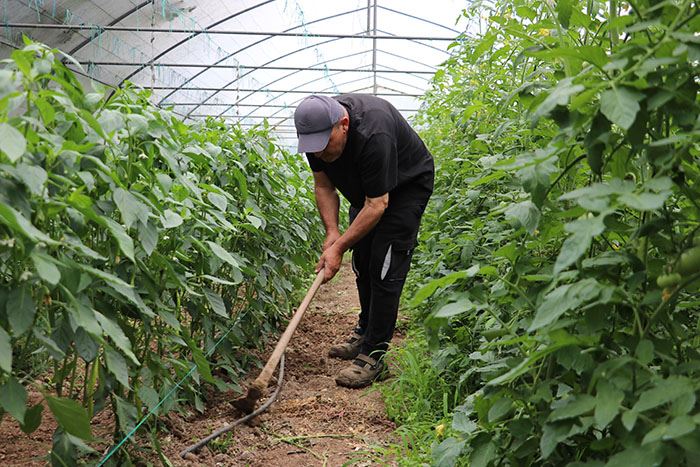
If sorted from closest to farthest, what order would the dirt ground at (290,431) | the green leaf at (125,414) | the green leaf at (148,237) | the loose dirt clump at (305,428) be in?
the green leaf at (148,237) → the green leaf at (125,414) → the dirt ground at (290,431) → the loose dirt clump at (305,428)

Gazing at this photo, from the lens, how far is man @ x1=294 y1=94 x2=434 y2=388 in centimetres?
303

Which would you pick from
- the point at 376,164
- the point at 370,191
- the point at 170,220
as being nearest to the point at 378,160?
the point at 376,164

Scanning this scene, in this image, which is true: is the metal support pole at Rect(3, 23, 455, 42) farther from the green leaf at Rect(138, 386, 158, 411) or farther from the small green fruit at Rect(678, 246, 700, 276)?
the small green fruit at Rect(678, 246, 700, 276)

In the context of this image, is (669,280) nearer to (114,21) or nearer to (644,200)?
(644,200)

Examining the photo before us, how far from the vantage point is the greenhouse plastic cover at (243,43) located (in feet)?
33.1

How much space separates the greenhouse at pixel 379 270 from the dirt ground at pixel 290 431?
0.04 feet

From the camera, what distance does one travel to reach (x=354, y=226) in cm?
309

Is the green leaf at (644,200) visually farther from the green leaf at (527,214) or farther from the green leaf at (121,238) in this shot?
the green leaf at (121,238)

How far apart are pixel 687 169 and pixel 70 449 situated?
1497 mm

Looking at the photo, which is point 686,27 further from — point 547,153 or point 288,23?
point 288,23

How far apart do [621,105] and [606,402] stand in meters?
0.47

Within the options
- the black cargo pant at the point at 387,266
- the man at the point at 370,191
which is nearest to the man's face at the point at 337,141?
the man at the point at 370,191

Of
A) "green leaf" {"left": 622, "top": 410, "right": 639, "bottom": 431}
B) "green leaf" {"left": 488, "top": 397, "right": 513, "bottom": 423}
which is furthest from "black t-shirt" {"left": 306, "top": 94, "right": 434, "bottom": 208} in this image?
"green leaf" {"left": 622, "top": 410, "right": 639, "bottom": 431}

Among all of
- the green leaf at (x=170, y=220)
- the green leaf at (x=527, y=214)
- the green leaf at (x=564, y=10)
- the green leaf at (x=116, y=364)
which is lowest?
the green leaf at (x=116, y=364)
